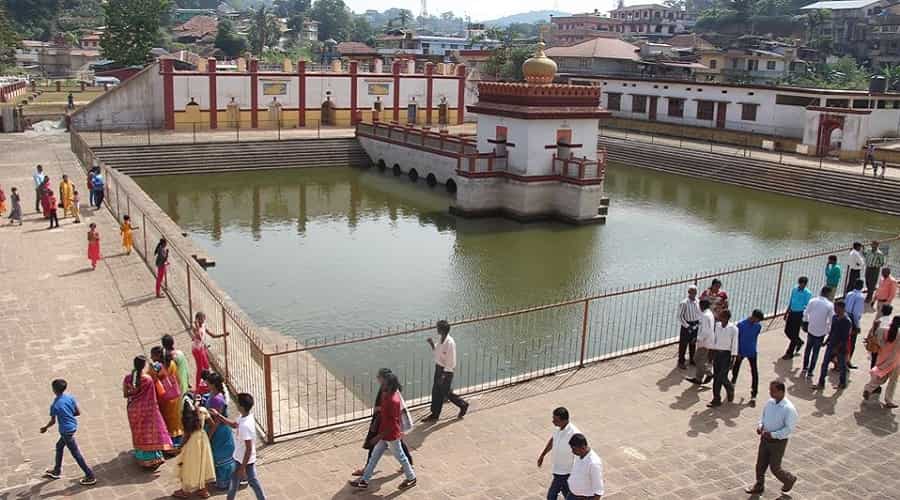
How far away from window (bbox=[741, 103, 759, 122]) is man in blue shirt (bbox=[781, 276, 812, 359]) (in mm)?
37238

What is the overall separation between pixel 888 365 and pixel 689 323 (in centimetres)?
274

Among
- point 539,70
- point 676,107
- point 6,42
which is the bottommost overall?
point 676,107

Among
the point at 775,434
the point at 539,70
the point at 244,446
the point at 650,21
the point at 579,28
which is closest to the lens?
the point at 244,446

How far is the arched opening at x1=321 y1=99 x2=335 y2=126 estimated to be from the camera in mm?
49688

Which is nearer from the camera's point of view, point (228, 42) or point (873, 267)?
point (873, 267)

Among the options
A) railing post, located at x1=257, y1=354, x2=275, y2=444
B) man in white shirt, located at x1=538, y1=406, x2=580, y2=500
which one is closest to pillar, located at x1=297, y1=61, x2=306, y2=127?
railing post, located at x1=257, y1=354, x2=275, y2=444

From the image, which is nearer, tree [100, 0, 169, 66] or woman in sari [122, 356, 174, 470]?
woman in sari [122, 356, 174, 470]

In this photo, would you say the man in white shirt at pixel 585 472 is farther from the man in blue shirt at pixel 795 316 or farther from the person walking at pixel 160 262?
the person walking at pixel 160 262

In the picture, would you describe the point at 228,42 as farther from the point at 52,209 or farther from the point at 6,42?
the point at 52,209

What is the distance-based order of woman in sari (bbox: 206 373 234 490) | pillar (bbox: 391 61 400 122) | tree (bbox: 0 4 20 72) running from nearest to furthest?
1. woman in sari (bbox: 206 373 234 490)
2. pillar (bbox: 391 61 400 122)
3. tree (bbox: 0 4 20 72)

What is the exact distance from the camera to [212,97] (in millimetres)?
45656

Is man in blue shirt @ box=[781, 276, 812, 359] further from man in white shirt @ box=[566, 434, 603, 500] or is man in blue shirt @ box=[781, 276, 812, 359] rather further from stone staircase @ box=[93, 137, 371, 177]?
stone staircase @ box=[93, 137, 371, 177]

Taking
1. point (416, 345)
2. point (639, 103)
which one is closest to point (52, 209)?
point (416, 345)

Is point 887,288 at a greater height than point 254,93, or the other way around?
point 254,93
